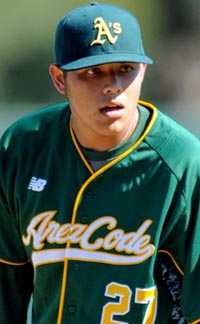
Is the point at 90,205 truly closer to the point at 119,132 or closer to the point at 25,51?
the point at 119,132

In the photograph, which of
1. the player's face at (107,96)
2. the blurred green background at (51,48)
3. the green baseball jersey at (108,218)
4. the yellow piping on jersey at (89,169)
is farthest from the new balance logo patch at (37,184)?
the blurred green background at (51,48)

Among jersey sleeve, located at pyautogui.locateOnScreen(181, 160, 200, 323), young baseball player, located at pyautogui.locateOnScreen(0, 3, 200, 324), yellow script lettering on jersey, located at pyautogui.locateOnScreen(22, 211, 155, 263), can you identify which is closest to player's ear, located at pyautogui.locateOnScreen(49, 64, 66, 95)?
young baseball player, located at pyautogui.locateOnScreen(0, 3, 200, 324)

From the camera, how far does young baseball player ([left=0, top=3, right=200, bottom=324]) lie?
118 inches

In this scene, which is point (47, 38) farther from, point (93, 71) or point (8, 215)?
point (93, 71)

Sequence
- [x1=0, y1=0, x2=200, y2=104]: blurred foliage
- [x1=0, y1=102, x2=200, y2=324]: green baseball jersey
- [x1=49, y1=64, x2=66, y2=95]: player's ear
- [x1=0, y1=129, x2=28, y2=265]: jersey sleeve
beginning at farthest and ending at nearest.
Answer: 1. [x1=0, y1=0, x2=200, y2=104]: blurred foliage
2. [x1=0, y1=129, x2=28, y2=265]: jersey sleeve
3. [x1=49, y1=64, x2=66, y2=95]: player's ear
4. [x1=0, y1=102, x2=200, y2=324]: green baseball jersey

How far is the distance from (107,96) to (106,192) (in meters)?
0.35

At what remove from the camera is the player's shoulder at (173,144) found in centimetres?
303

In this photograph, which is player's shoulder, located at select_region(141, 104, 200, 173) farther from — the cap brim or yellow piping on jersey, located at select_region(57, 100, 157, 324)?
the cap brim

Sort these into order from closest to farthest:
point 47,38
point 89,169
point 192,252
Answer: point 192,252, point 89,169, point 47,38

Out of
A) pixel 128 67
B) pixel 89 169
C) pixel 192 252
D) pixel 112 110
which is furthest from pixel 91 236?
pixel 128 67

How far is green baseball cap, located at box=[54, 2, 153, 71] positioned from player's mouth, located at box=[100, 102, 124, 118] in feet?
0.44

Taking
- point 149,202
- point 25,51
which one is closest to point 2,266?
point 149,202

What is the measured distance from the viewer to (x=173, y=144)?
3.07 m

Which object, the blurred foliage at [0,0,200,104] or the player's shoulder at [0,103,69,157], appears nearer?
the player's shoulder at [0,103,69,157]
